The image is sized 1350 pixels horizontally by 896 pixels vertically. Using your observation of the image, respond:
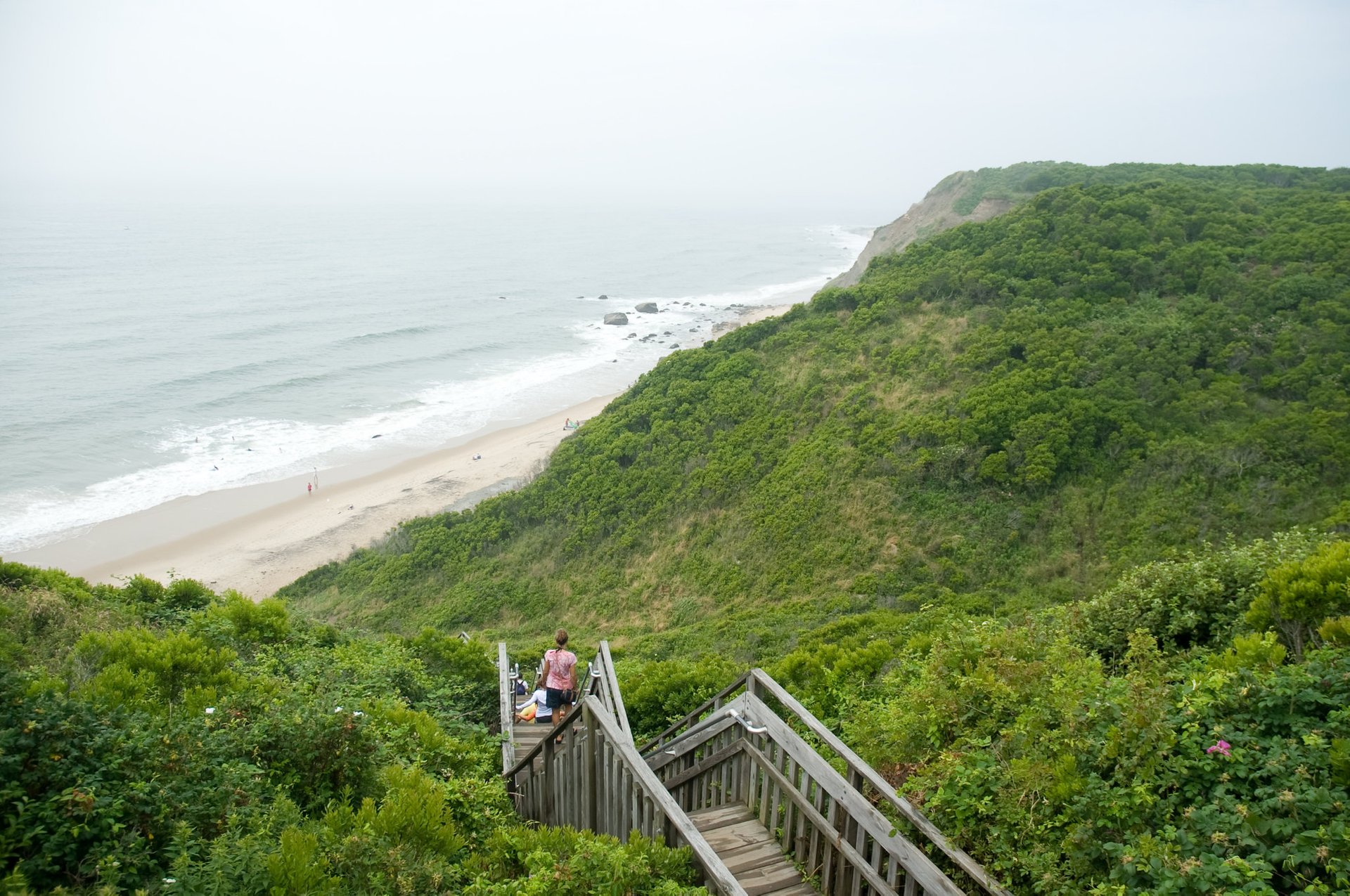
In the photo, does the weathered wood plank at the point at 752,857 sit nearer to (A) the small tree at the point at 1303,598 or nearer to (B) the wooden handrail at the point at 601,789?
(B) the wooden handrail at the point at 601,789

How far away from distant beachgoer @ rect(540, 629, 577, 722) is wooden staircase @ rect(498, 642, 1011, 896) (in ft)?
7.36

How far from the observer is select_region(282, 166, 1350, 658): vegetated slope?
56.0 feet

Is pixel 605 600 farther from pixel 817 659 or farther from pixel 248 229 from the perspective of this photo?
pixel 248 229

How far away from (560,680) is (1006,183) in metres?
46.9

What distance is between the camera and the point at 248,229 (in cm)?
11500

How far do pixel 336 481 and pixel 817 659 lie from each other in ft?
107

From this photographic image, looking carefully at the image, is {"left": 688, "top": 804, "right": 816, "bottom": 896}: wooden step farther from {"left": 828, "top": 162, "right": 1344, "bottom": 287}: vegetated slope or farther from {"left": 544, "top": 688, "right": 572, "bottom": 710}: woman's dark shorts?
{"left": 828, "top": 162, "right": 1344, "bottom": 287}: vegetated slope

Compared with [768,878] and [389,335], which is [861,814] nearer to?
[768,878]

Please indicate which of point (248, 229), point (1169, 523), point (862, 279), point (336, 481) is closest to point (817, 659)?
point (1169, 523)

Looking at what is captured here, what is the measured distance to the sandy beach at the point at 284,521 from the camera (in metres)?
29.1

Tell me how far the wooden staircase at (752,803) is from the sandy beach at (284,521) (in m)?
25.2

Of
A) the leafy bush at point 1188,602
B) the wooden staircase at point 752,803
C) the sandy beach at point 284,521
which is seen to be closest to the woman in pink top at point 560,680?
the wooden staircase at point 752,803

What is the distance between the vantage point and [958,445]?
20.1 m

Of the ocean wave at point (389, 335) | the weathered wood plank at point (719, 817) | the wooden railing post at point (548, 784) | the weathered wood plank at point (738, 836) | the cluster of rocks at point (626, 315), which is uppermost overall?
the cluster of rocks at point (626, 315)
